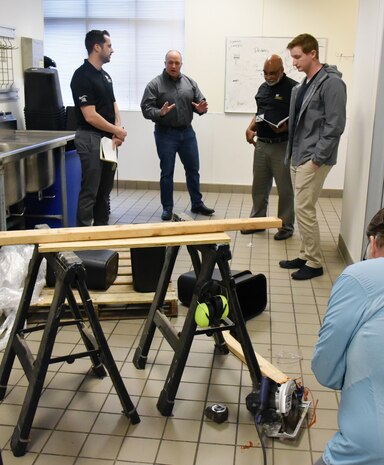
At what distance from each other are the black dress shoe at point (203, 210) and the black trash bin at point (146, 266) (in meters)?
2.49

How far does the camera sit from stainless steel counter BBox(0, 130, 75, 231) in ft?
11.7

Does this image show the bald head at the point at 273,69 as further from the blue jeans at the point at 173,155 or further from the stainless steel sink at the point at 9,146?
the stainless steel sink at the point at 9,146

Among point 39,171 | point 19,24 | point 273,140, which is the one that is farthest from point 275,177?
point 19,24

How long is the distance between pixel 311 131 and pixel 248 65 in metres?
2.94

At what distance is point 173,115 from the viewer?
552 centimetres

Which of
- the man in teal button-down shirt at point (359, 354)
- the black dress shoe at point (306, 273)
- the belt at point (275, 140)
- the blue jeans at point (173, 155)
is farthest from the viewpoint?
the blue jeans at point (173, 155)

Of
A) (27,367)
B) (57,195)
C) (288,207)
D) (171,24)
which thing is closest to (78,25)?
(171,24)

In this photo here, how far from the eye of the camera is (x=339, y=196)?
6.86 metres

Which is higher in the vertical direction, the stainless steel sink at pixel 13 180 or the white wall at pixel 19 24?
the white wall at pixel 19 24

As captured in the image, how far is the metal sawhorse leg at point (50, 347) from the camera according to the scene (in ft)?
7.09

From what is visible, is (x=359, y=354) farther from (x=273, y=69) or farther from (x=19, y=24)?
(x=19, y=24)

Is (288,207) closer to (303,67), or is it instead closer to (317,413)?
(303,67)

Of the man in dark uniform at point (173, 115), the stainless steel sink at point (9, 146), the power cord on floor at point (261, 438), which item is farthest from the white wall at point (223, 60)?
the power cord on floor at point (261, 438)

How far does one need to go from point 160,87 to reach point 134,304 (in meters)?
2.76
